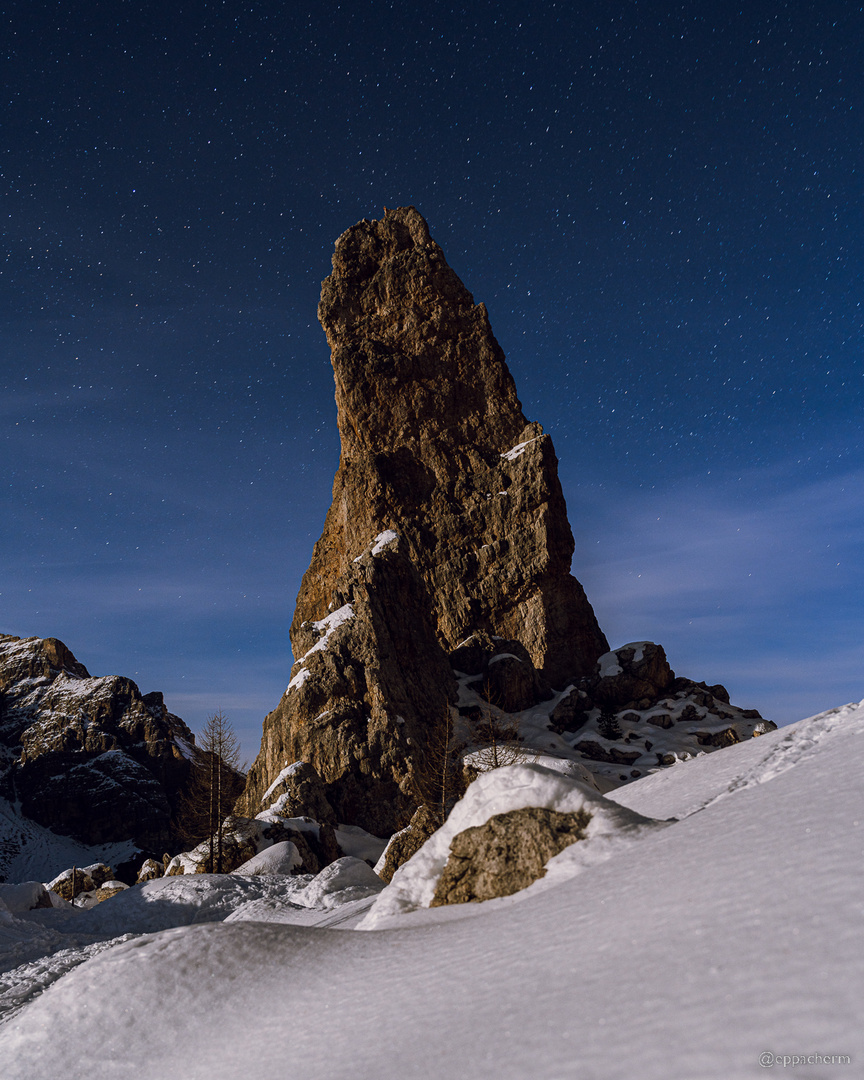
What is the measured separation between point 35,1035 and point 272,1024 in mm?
1955

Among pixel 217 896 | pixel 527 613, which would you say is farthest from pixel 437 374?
pixel 217 896

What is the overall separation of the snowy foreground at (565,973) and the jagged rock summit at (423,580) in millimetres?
29526

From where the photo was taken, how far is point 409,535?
67750mm

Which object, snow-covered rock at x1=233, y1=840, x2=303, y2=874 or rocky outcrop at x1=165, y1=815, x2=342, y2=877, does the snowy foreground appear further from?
rocky outcrop at x1=165, y1=815, x2=342, y2=877

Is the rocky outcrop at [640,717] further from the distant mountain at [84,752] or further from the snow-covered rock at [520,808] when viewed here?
the distant mountain at [84,752]

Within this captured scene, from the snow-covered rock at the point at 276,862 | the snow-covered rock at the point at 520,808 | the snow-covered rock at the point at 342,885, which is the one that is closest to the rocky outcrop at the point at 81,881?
the snow-covered rock at the point at 276,862

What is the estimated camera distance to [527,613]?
208ft

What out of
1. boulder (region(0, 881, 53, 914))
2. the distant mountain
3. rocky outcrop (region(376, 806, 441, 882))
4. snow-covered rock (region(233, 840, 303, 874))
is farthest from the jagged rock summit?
the distant mountain

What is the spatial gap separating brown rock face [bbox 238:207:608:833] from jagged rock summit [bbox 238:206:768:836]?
0.16 metres

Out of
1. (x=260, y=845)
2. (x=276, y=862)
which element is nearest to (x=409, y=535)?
(x=260, y=845)

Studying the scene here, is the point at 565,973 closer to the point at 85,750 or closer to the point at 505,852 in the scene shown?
the point at 505,852

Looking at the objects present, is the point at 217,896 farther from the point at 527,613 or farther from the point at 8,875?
the point at 8,875

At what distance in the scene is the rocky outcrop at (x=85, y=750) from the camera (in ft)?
359

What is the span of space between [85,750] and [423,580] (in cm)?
8433
